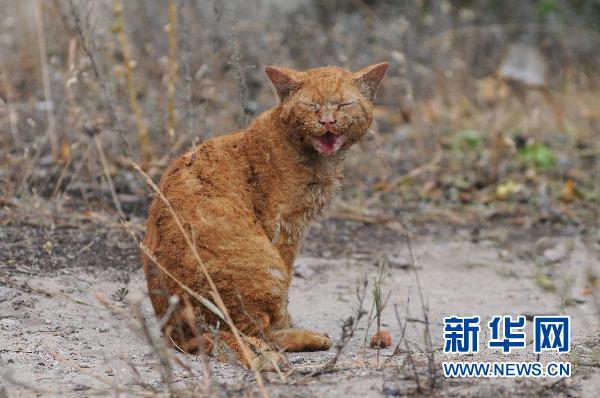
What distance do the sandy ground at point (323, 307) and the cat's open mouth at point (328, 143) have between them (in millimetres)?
672

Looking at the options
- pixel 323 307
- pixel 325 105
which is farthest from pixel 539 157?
pixel 325 105

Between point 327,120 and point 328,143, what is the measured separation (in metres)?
0.13

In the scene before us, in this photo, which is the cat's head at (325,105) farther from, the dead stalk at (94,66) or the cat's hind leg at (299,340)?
the dead stalk at (94,66)

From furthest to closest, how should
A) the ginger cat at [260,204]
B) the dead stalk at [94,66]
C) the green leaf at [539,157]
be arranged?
the green leaf at [539,157], the dead stalk at [94,66], the ginger cat at [260,204]

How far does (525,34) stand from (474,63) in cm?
87

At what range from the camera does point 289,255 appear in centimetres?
369

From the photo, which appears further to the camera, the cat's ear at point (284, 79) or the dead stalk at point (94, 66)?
the dead stalk at point (94, 66)

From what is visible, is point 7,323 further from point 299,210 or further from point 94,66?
A: point 94,66

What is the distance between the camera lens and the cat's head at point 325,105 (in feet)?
11.2

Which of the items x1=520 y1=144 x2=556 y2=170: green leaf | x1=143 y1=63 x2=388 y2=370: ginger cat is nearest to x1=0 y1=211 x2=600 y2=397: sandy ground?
x1=143 y1=63 x2=388 y2=370: ginger cat

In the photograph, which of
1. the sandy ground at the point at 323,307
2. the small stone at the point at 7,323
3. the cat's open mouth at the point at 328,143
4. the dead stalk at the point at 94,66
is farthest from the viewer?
the dead stalk at the point at 94,66

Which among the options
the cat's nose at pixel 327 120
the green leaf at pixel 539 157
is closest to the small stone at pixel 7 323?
the cat's nose at pixel 327 120

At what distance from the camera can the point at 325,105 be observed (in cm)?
341

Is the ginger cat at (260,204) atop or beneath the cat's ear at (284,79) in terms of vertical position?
beneath
